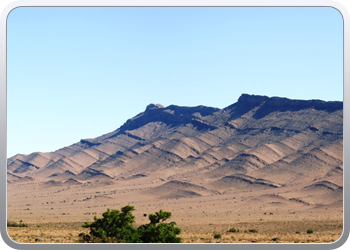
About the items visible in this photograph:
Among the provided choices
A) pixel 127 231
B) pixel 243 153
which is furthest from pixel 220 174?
pixel 127 231

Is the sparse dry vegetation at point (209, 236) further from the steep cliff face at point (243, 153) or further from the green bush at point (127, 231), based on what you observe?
the steep cliff face at point (243, 153)

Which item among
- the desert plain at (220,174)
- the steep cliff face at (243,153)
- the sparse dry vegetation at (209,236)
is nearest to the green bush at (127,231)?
the sparse dry vegetation at (209,236)

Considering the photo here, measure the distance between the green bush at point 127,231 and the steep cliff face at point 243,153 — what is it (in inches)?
3486

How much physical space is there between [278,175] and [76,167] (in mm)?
87053

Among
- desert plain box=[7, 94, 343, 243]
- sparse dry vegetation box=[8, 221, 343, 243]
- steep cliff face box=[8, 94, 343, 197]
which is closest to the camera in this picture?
sparse dry vegetation box=[8, 221, 343, 243]

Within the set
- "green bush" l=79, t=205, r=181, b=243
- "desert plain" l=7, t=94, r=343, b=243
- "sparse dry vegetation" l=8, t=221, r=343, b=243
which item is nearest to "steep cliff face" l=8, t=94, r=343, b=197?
"desert plain" l=7, t=94, r=343, b=243

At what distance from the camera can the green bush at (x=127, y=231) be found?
79.3 ft

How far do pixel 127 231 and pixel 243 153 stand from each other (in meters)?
117

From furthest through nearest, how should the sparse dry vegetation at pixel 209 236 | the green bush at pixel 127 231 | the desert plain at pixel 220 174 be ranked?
the desert plain at pixel 220 174 < the sparse dry vegetation at pixel 209 236 < the green bush at pixel 127 231

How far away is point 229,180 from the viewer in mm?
121812

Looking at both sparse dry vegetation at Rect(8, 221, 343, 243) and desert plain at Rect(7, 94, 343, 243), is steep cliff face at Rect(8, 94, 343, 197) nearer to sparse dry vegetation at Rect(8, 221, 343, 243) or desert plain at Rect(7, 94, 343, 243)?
desert plain at Rect(7, 94, 343, 243)

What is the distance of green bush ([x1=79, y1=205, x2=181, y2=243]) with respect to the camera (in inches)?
952

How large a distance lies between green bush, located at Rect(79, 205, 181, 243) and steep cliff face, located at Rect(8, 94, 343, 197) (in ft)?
291
